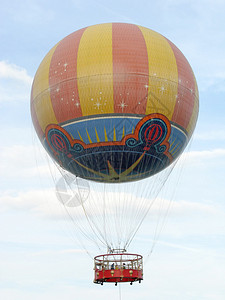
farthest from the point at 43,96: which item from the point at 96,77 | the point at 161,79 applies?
the point at 161,79

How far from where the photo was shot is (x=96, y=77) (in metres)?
19.8

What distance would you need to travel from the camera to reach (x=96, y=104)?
65.3 ft

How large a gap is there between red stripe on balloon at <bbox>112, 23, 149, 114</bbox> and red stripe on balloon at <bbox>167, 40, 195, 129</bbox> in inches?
65.9

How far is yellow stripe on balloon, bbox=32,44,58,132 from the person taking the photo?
21017mm

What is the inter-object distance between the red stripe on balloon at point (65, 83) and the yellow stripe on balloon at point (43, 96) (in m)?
0.28

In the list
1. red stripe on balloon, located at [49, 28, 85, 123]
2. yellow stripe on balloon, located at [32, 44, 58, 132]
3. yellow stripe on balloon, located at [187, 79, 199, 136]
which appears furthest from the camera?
yellow stripe on balloon, located at [187, 79, 199, 136]

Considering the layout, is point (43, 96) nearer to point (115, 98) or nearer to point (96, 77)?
point (96, 77)

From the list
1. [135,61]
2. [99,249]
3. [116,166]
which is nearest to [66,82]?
[135,61]

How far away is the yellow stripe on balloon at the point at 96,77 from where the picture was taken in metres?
19.8

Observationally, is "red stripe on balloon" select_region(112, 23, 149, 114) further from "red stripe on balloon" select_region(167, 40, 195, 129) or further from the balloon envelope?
"red stripe on balloon" select_region(167, 40, 195, 129)

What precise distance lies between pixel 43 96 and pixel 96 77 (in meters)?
2.79

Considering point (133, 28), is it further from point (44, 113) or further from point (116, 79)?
point (44, 113)

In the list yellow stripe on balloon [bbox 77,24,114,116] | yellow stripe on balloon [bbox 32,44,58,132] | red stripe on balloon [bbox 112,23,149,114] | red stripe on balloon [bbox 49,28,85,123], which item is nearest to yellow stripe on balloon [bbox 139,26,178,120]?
red stripe on balloon [bbox 112,23,149,114]

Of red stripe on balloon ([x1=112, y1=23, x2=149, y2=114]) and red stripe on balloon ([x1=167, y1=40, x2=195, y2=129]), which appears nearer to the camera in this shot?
red stripe on balloon ([x1=112, y1=23, x2=149, y2=114])
